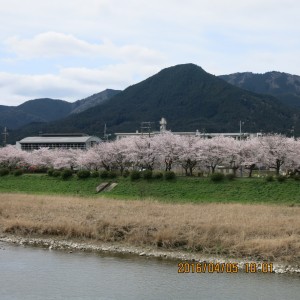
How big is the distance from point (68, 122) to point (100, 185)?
4837 inches

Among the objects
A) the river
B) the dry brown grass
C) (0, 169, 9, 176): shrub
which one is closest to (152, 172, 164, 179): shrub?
the dry brown grass

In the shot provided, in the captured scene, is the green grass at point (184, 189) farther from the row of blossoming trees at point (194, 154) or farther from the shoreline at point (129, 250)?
the shoreline at point (129, 250)

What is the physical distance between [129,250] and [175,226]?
106 inches

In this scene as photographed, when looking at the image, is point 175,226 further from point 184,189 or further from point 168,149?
point 168,149

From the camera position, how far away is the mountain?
148 m

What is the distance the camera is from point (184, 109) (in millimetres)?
168500

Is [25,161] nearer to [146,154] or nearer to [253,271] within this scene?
[146,154]

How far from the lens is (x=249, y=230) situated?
1980 cm

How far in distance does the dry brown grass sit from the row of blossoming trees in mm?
18349

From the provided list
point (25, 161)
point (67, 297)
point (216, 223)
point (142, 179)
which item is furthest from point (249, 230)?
point (25, 161)
